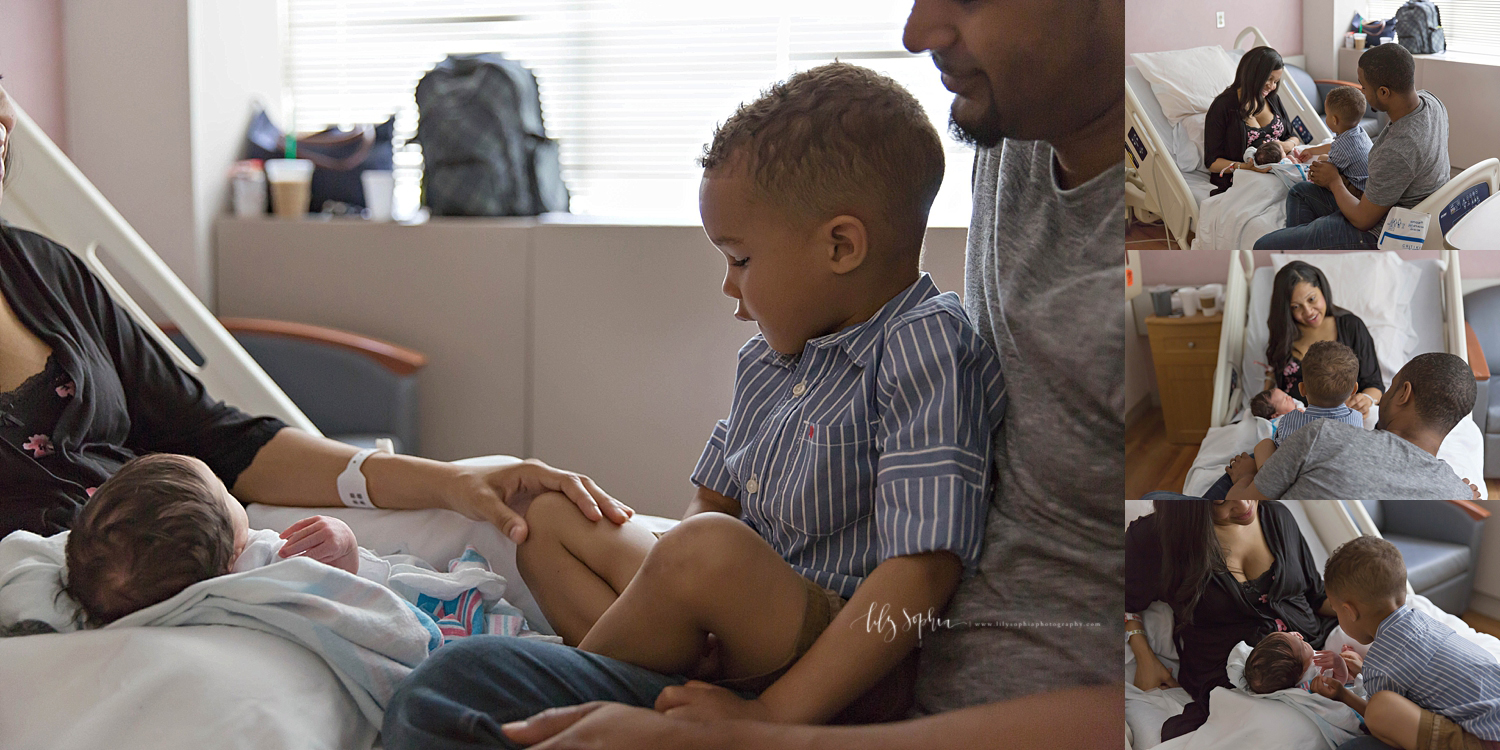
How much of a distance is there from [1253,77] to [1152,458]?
12.8 inches

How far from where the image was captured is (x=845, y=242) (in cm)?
75

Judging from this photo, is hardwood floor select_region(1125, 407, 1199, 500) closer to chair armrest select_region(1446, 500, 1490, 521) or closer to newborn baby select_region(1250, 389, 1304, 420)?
newborn baby select_region(1250, 389, 1304, 420)

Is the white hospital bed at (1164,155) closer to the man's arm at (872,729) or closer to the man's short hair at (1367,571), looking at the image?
the man's short hair at (1367,571)

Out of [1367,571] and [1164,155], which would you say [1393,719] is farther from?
[1164,155]

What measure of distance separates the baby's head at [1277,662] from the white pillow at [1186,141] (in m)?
0.41

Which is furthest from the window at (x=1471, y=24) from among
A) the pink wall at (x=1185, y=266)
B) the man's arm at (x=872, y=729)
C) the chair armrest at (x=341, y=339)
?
the chair armrest at (x=341, y=339)

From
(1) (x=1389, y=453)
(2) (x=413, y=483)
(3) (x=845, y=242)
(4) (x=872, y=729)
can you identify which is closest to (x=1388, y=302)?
(1) (x=1389, y=453)

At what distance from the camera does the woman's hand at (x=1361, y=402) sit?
759 millimetres

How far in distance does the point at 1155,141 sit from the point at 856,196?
259mm

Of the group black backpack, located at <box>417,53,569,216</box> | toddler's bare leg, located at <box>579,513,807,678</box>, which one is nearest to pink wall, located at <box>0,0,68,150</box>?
black backpack, located at <box>417,53,569,216</box>

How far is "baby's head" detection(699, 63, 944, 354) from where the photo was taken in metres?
0.74

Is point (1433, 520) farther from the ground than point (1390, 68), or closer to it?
closer to it

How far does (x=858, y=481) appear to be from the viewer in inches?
30.0

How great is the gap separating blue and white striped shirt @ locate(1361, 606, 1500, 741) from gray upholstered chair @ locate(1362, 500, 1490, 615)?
3cm
